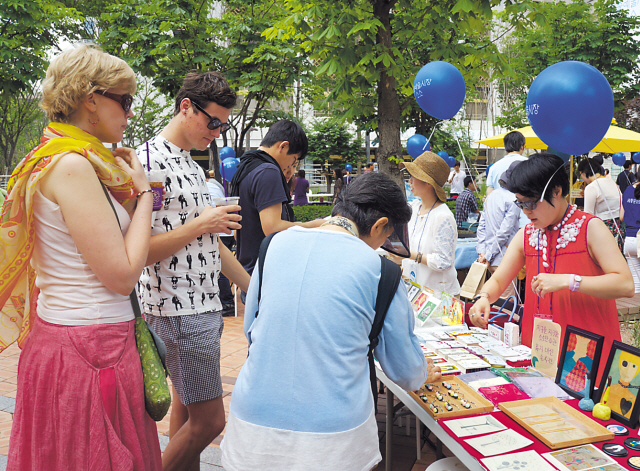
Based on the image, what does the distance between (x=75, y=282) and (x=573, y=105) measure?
8.24 ft

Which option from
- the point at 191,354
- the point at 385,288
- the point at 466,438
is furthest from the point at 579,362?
the point at 191,354

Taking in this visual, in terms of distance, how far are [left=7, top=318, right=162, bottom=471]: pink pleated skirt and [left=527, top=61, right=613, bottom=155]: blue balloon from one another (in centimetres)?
247

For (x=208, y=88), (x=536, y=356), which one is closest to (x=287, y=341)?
(x=208, y=88)

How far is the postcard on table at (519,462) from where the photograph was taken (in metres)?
1.50

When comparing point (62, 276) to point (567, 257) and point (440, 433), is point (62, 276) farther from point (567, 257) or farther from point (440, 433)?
point (567, 257)

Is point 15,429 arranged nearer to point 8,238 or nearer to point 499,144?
point 8,238

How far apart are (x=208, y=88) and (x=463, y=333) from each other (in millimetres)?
1912

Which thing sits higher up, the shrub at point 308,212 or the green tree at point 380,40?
the green tree at point 380,40

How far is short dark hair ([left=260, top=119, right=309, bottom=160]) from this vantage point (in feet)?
10.5

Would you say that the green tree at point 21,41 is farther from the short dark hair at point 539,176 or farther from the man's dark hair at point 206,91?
the short dark hair at point 539,176

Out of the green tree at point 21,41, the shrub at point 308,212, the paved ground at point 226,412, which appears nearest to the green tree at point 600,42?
the shrub at point 308,212

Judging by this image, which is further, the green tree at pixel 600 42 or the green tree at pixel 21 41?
the green tree at pixel 600 42

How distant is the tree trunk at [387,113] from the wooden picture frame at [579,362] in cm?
489

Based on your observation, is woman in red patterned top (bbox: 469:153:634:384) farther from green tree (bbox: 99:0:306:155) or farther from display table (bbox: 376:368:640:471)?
green tree (bbox: 99:0:306:155)
